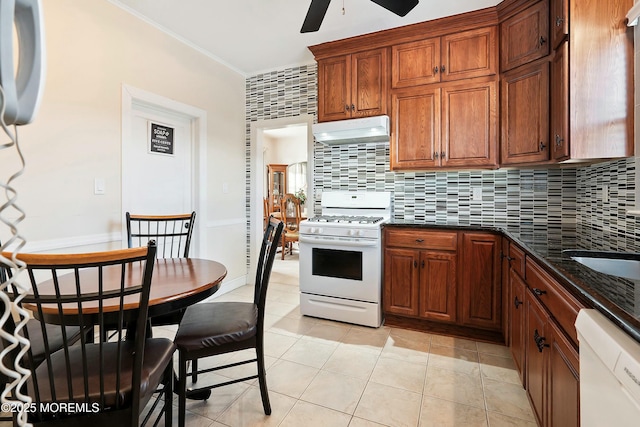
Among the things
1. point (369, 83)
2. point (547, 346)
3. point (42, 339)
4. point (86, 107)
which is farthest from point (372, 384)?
point (86, 107)

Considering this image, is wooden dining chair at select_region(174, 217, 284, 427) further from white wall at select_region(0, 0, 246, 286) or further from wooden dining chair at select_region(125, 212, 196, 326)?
white wall at select_region(0, 0, 246, 286)

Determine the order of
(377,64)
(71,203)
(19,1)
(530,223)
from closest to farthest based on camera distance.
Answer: (19,1) → (71,203) → (530,223) → (377,64)

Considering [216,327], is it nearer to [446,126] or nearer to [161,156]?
[161,156]

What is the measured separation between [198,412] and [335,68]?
3.02m

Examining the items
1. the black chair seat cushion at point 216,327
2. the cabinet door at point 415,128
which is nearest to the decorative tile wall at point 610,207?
the cabinet door at point 415,128

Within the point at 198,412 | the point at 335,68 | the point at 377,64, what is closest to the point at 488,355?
the point at 198,412

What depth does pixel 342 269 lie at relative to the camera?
9.03ft

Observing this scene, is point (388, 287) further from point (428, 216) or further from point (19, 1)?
point (19, 1)

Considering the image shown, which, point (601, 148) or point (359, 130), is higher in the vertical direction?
point (359, 130)

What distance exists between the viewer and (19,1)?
1.51ft

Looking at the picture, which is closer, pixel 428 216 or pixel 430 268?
pixel 430 268

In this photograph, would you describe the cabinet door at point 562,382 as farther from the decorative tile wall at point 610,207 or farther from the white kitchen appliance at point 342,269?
the white kitchen appliance at point 342,269

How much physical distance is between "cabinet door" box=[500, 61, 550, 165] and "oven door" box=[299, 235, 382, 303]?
1.31 meters

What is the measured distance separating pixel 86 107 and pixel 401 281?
2.83 metres
